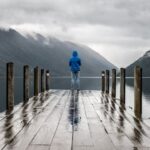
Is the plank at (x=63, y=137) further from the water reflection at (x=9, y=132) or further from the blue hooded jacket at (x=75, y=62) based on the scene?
the blue hooded jacket at (x=75, y=62)

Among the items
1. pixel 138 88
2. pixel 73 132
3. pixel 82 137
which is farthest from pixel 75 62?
pixel 82 137

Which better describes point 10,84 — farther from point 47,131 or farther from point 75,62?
point 75,62

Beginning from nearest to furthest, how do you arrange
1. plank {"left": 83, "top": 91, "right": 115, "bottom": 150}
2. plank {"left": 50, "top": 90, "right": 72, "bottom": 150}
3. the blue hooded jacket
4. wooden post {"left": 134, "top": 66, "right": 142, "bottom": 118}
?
plank {"left": 50, "top": 90, "right": 72, "bottom": 150}, plank {"left": 83, "top": 91, "right": 115, "bottom": 150}, wooden post {"left": 134, "top": 66, "right": 142, "bottom": 118}, the blue hooded jacket

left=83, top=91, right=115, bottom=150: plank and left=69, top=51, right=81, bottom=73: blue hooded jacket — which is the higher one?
left=69, top=51, right=81, bottom=73: blue hooded jacket

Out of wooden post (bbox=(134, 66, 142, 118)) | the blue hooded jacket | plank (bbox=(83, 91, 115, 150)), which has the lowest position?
plank (bbox=(83, 91, 115, 150))

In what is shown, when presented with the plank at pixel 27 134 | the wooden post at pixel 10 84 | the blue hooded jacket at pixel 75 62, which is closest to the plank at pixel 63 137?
Answer: the plank at pixel 27 134

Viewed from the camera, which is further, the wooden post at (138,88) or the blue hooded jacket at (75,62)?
Answer: the blue hooded jacket at (75,62)

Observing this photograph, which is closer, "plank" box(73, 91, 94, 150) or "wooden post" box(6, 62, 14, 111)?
"plank" box(73, 91, 94, 150)

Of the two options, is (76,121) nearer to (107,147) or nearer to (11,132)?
(11,132)

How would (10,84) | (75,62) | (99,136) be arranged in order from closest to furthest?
1. (99,136)
2. (10,84)
3. (75,62)

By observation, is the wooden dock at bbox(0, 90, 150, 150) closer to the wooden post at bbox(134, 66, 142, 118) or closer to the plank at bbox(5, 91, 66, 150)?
the plank at bbox(5, 91, 66, 150)

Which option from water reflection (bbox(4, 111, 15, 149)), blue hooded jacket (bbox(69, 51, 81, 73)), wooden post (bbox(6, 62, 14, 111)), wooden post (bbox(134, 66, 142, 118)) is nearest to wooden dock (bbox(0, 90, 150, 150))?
water reflection (bbox(4, 111, 15, 149))

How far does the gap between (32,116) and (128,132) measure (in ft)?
14.2

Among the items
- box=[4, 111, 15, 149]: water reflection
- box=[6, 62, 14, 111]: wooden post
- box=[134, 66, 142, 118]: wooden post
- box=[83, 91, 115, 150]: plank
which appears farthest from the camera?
box=[6, 62, 14, 111]: wooden post
